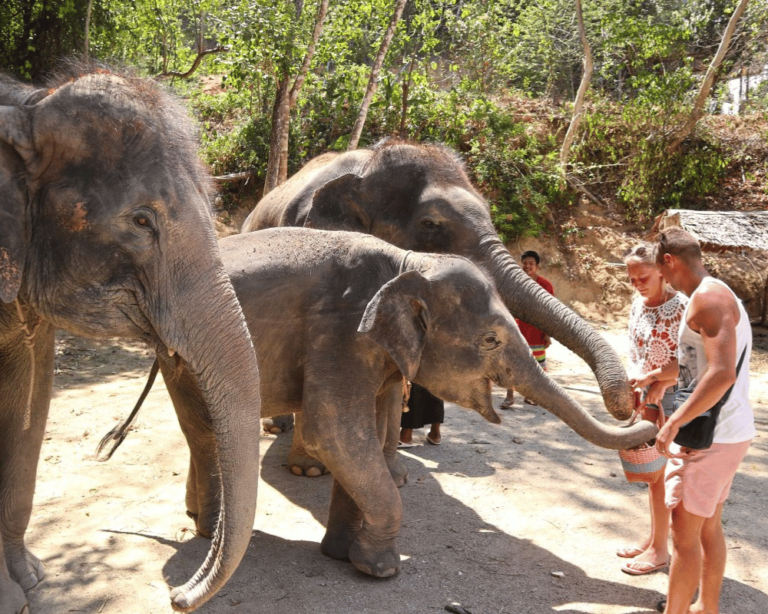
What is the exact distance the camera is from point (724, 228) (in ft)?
33.3

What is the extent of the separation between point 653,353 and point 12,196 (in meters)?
2.92

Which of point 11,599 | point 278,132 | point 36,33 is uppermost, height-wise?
point 36,33

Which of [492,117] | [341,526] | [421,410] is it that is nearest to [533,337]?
[421,410]

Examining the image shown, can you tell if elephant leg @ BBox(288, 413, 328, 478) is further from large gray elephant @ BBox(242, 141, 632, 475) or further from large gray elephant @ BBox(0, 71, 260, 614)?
large gray elephant @ BBox(0, 71, 260, 614)

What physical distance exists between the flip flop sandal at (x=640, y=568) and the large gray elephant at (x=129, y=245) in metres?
2.31

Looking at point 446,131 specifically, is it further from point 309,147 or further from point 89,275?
point 89,275

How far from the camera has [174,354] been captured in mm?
2473

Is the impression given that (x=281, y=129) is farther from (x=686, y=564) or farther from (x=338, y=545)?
(x=686, y=564)

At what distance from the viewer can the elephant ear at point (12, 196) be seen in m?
2.26

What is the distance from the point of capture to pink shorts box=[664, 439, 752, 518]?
3203 mm

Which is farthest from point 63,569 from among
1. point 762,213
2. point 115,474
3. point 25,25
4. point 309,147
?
point 309,147

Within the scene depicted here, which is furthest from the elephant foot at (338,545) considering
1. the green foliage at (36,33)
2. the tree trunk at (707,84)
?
the tree trunk at (707,84)

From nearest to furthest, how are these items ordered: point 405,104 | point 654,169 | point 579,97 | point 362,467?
point 362,467 < point 579,97 < point 405,104 < point 654,169

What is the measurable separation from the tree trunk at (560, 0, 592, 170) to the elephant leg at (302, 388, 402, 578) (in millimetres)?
10125
